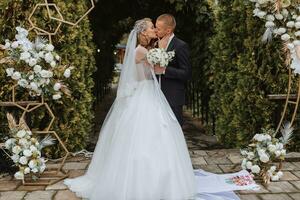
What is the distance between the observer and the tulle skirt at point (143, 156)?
15.8 feet

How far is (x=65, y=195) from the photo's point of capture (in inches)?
207

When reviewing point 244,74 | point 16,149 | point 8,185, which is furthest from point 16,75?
point 244,74

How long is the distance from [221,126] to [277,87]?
141 centimetres

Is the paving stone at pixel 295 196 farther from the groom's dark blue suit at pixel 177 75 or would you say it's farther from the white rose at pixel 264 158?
the groom's dark blue suit at pixel 177 75

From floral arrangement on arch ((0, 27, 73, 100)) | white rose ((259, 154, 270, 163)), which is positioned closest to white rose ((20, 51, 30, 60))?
floral arrangement on arch ((0, 27, 73, 100))

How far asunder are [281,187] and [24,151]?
3060mm

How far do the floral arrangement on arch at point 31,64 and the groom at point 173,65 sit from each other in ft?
4.03

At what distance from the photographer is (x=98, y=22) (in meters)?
11.3

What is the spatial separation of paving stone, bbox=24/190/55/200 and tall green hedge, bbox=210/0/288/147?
3.13 metres

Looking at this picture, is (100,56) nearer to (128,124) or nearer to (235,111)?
(235,111)

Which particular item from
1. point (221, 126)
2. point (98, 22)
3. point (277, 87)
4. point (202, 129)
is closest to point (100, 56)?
point (98, 22)

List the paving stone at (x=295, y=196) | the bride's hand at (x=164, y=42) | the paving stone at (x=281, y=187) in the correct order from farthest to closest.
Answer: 1. the bride's hand at (x=164, y=42)
2. the paving stone at (x=281, y=187)
3. the paving stone at (x=295, y=196)

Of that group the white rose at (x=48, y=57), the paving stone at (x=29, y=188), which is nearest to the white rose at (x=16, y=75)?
the white rose at (x=48, y=57)

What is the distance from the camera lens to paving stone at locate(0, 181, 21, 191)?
553 centimetres
